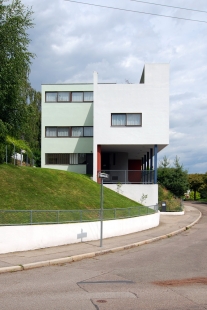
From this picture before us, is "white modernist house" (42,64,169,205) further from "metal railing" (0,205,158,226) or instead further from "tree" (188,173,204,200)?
"tree" (188,173,204,200)

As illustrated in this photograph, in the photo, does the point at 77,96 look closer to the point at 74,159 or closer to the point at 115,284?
the point at 74,159

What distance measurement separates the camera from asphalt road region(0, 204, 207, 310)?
25.6 feet

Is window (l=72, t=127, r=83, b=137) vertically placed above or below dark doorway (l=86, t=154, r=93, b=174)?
above

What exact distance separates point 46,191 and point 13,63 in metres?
6.55

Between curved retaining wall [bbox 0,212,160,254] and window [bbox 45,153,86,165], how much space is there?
14.8 metres

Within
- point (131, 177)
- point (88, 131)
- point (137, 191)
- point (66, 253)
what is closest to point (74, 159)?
point (88, 131)

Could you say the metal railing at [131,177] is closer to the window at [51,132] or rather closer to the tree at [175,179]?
the window at [51,132]

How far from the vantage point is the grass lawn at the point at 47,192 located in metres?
18.2

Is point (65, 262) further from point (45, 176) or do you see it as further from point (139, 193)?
point (139, 193)

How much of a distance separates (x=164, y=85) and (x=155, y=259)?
765 inches

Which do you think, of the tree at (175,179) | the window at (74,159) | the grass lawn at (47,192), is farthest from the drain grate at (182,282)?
the tree at (175,179)

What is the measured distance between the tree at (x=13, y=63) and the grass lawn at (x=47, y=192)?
262 cm

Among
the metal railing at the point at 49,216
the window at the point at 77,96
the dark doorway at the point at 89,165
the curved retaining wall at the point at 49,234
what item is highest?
the window at the point at 77,96

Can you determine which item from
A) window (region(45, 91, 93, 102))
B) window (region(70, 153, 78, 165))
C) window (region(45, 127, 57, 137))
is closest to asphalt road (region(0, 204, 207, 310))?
window (region(70, 153, 78, 165))
